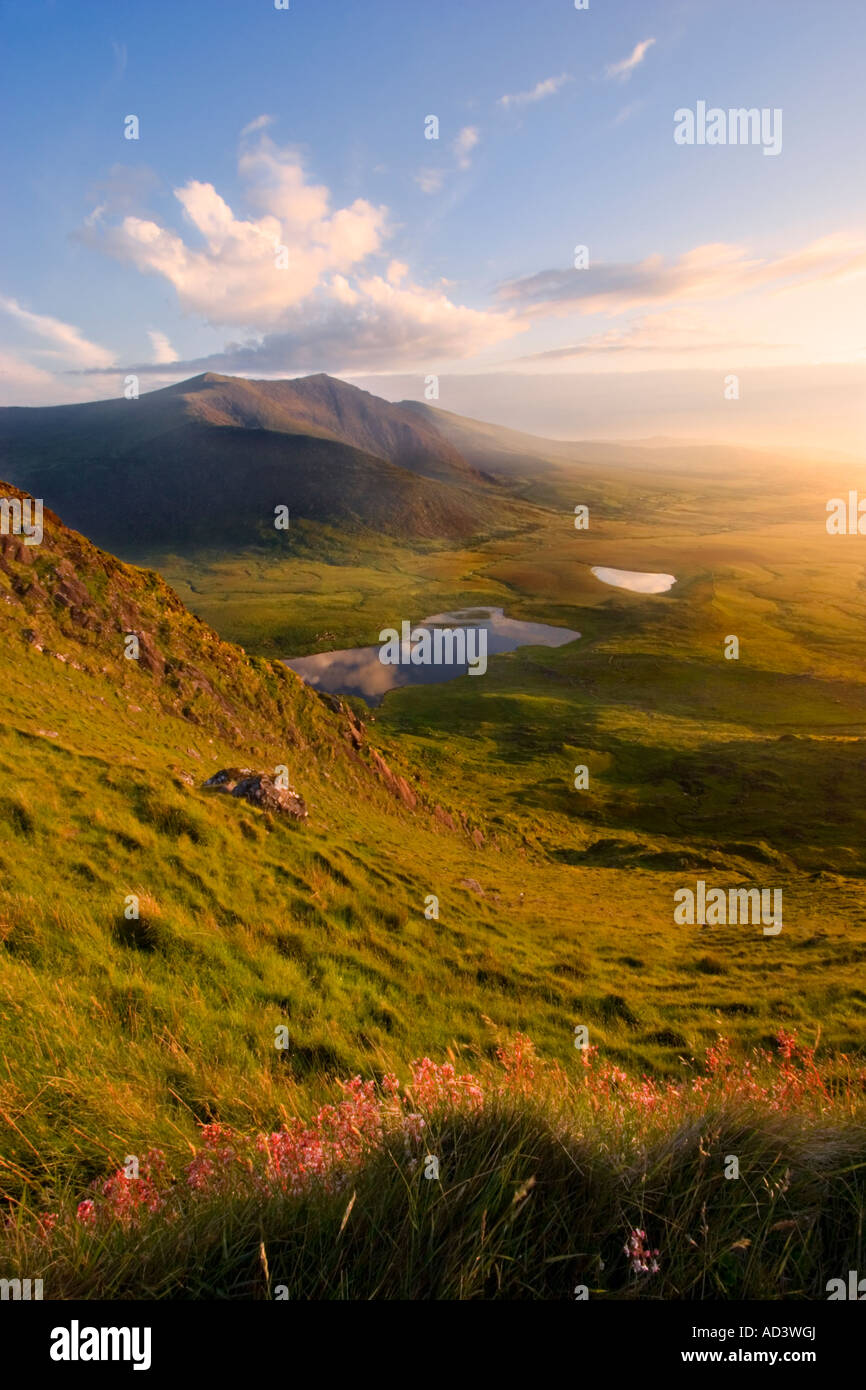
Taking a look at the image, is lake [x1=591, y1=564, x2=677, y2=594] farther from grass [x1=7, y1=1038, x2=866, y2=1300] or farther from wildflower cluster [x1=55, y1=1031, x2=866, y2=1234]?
grass [x1=7, y1=1038, x2=866, y2=1300]

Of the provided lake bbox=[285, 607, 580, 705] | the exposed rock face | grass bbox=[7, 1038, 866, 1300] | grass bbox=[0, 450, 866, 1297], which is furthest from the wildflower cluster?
lake bbox=[285, 607, 580, 705]

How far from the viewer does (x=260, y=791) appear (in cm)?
1780

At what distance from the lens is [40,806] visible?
1170 cm

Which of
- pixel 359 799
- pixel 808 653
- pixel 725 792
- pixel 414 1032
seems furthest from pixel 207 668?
pixel 808 653

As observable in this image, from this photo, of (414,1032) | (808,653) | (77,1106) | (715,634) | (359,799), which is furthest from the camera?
(715,634)

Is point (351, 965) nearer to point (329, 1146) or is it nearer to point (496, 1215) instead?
point (329, 1146)

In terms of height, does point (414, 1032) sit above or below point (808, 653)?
below

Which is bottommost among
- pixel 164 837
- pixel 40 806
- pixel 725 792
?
pixel 725 792

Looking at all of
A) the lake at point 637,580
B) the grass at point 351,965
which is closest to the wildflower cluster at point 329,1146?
the grass at point 351,965

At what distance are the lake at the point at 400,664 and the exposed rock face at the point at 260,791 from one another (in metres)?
61.8

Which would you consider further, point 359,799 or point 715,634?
point 715,634

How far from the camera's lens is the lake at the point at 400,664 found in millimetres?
98875
